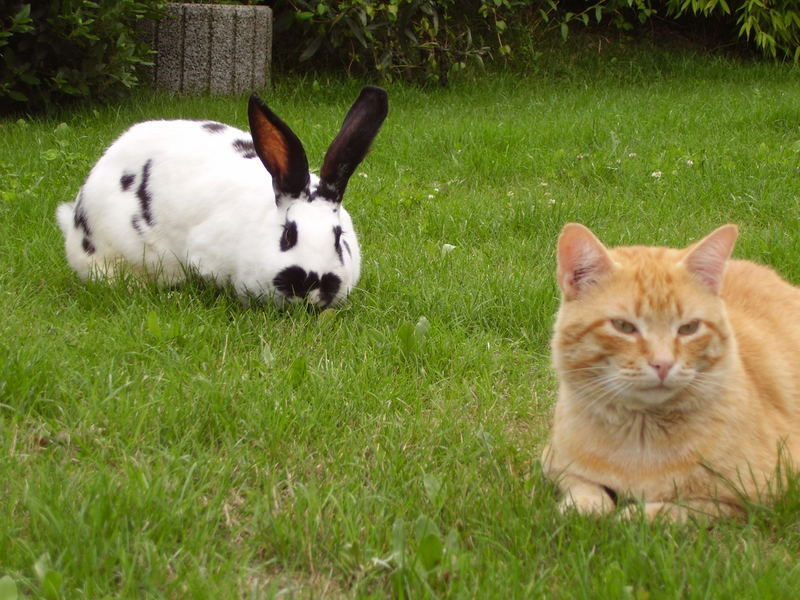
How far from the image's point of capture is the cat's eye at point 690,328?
2.53 m

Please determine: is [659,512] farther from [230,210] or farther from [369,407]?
[230,210]

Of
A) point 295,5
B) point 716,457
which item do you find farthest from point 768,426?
point 295,5

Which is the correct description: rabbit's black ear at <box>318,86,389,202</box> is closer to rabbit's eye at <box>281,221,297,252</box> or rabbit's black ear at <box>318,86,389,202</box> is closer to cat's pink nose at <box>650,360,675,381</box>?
rabbit's eye at <box>281,221,297,252</box>

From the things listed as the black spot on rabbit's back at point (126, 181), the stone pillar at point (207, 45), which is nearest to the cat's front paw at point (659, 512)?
the black spot on rabbit's back at point (126, 181)

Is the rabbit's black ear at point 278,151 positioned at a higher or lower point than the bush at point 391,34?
higher

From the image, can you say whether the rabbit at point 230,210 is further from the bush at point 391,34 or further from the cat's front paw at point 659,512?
the bush at point 391,34

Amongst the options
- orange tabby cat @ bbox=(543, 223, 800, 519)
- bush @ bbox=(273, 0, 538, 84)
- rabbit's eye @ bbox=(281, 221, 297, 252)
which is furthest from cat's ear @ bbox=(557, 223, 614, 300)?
bush @ bbox=(273, 0, 538, 84)

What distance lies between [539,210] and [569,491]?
2779 mm

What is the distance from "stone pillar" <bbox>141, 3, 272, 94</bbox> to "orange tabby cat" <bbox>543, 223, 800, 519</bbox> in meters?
6.47

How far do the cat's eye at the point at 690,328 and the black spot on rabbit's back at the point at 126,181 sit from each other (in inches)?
109

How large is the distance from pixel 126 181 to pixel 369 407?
6.38 ft

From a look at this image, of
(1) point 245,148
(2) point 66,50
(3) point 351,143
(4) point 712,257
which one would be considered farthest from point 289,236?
(2) point 66,50

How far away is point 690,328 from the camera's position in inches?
100.0

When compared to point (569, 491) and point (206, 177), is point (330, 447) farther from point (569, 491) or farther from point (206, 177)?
point (206, 177)
